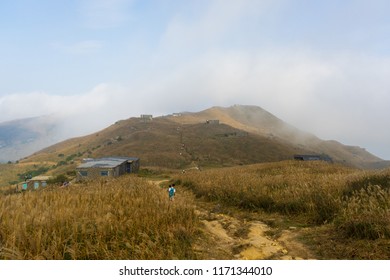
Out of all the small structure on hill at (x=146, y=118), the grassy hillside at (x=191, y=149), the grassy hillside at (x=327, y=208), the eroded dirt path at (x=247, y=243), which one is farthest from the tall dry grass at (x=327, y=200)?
the small structure on hill at (x=146, y=118)

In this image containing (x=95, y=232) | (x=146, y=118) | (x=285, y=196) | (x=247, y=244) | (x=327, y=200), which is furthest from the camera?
(x=146, y=118)

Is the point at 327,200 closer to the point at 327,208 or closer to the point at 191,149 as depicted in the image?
the point at 327,208

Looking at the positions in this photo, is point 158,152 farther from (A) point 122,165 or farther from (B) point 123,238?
(B) point 123,238

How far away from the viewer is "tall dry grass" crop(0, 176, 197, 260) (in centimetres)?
533

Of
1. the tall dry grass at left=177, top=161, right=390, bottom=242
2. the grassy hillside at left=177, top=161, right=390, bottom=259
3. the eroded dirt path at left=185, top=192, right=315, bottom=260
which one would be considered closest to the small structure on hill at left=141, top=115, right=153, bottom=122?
the grassy hillside at left=177, top=161, right=390, bottom=259

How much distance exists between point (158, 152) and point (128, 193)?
72.1 meters

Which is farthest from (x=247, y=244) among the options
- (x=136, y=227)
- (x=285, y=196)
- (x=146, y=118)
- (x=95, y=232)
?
(x=146, y=118)

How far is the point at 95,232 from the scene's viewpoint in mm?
6051

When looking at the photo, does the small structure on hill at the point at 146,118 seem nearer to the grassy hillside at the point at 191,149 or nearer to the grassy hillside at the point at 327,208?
the grassy hillside at the point at 191,149

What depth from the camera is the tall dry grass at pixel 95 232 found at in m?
5.33

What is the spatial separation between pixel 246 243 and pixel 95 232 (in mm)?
3427

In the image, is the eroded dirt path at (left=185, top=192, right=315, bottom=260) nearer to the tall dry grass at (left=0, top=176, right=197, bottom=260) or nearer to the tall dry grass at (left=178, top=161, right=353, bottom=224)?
the tall dry grass at (left=0, top=176, right=197, bottom=260)

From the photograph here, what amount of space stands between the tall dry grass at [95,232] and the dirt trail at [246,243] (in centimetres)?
52
